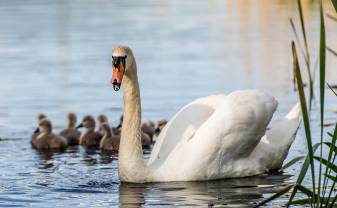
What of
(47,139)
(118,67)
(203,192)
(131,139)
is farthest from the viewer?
(47,139)

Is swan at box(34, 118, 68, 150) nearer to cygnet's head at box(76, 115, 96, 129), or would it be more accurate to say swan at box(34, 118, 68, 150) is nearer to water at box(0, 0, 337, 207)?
water at box(0, 0, 337, 207)

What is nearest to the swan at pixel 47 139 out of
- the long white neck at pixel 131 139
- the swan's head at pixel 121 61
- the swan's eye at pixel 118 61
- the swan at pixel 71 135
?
the swan at pixel 71 135

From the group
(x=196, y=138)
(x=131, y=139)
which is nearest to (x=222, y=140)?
(x=196, y=138)

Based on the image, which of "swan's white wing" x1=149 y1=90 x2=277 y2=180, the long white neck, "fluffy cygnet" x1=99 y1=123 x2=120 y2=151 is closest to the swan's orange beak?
the long white neck

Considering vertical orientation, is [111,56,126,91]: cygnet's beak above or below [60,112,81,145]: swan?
above

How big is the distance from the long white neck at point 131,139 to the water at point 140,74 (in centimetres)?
15

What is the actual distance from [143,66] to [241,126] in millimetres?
9394

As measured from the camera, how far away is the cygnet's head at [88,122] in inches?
547

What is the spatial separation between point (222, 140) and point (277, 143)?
1054mm

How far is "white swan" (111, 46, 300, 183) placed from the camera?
1038 centimetres

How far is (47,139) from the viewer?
523 inches

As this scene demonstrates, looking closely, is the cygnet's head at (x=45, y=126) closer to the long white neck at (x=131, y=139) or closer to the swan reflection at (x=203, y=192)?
the long white neck at (x=131, y=139)

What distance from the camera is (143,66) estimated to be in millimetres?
19781

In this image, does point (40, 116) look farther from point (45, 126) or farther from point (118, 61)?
point (118, 61)
